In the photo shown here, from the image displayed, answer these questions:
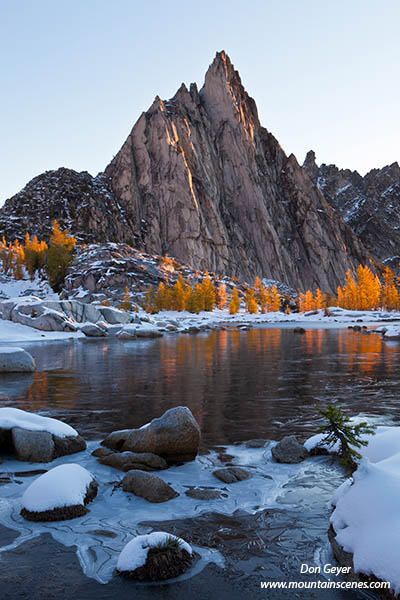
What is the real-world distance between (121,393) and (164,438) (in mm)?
8495

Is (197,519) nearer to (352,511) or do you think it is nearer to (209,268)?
(352,511)

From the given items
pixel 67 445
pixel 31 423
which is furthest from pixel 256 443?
pixel 31 423

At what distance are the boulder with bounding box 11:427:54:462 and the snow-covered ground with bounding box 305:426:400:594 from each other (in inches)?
264

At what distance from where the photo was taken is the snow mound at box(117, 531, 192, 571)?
17.5ft

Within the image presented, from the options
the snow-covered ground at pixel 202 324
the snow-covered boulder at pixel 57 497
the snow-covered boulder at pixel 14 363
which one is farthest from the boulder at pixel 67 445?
the snow-covered ground at pixel 202 324

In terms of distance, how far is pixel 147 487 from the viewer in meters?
7.88

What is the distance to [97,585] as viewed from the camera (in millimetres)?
5176

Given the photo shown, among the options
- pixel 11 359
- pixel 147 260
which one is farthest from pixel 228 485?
pixel 147 260

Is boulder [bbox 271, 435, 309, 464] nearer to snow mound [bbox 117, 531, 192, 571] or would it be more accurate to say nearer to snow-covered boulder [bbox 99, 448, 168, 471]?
snow-covered boulder [bbox 99, 448, 168, 471]

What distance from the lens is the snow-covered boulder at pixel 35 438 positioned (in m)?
9.84

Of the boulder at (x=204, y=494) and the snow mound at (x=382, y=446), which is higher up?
the snow mound at (x=382, y=446)

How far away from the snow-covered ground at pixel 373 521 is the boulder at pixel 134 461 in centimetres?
429

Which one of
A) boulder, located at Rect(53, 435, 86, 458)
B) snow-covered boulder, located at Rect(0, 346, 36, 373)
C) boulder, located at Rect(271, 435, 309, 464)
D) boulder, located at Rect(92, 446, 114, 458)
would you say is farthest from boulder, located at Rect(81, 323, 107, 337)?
boulder, located at Rect(271, 435, 309, 464)

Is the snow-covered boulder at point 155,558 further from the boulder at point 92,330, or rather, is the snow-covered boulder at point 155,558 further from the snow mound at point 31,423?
the boulder at point 92,330
